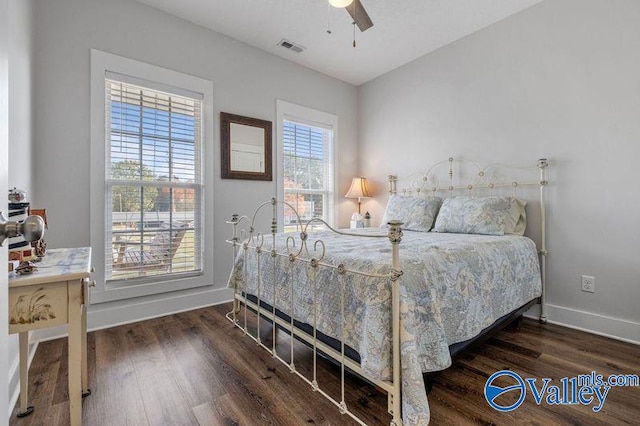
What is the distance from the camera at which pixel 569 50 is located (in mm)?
2512

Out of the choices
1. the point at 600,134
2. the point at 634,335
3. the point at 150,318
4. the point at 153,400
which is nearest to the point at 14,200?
the point at 153,400

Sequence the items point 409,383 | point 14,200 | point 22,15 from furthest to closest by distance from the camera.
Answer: point 22,15 < point 14,200 < point 409,383

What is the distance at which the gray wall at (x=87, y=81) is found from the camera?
7.53ft

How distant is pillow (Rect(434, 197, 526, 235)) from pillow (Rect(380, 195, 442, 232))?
17 cm

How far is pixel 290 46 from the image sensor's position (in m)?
3.37

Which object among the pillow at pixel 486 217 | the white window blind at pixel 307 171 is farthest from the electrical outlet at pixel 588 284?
the white window blind at pixel 307 171

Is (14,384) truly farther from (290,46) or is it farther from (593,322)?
(593,322)

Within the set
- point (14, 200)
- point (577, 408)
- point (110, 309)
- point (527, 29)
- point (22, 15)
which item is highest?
point (527, 29)

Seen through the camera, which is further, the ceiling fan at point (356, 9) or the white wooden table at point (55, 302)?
the ceiling fan at point (356, 9)

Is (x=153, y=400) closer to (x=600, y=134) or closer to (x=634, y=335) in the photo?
(x=634, y=335)

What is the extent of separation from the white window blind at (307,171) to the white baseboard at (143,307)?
1.20 meters

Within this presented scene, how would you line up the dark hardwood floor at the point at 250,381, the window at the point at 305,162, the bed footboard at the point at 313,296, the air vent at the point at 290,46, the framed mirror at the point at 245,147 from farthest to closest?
the window at the point at 305,162 → the air vent at the point at 290,46 → the framed mirror at the point at 245,147 → the dark hardwood floor at the point at 250,381 → the bed footboard at the point at 313,296

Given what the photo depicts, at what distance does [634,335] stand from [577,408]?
1.25 metres

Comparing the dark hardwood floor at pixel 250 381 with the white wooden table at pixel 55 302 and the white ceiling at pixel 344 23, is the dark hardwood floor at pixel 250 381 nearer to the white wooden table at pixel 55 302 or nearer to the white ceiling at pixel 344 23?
the white wooden table at pixel 55 302
